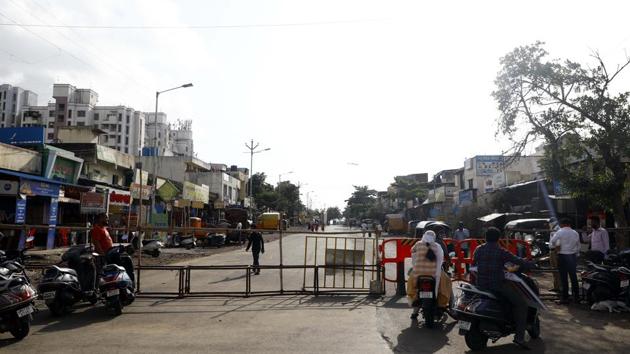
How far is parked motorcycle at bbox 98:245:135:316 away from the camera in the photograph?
9.02 metres

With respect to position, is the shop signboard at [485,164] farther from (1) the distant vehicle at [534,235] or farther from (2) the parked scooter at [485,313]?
(2) the parked scooter at [485,313]

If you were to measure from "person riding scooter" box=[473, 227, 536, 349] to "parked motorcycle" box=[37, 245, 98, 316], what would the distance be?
703 centimetres

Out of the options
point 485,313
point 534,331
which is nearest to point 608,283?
point 534,331

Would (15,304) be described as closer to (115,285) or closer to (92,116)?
(115,285)

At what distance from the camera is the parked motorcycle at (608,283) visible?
31.3 feet

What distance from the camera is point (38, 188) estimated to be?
935 inches

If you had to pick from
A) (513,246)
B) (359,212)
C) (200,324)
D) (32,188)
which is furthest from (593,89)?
(359,212)

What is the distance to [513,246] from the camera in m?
13.3

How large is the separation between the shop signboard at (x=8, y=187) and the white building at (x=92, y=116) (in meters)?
89.0

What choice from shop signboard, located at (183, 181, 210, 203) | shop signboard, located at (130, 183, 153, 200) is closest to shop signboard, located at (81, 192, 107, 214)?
shop signboard, located at (130, 183, 153, 200)

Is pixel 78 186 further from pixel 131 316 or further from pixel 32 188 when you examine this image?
pixel 131 316

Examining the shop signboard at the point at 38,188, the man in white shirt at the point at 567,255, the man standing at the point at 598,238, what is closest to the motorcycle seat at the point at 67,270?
the man in white shirt at the point at 567,255

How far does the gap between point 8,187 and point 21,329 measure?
1693 centimetres

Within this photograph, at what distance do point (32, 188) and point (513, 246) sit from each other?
2076 centimetres
